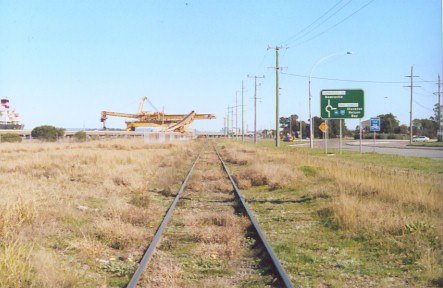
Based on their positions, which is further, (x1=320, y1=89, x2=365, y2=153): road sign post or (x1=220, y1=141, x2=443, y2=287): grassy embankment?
(x1=320, y1=89, x2=365, y2=153): road sign post

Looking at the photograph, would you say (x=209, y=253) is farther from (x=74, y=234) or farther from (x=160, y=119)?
(x=160, y=119)

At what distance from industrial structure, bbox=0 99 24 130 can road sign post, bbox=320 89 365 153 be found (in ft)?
352

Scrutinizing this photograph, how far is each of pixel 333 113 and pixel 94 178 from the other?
69.2ft

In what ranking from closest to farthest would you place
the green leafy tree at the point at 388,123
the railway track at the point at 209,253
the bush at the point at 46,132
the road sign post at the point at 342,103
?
the railway track at the point at 209,253 < the road sign post at the point at 342,103 < the bush at the point at 46,132 < the green leafy tree at the point at 388,123

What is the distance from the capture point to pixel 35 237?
9047mm

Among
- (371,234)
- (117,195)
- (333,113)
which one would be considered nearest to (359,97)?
(333,113)

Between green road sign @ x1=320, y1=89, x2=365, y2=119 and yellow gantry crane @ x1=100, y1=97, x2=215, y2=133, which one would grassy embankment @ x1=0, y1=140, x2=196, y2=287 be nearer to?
green road sign @ x1=320, y1=89, x2=365, y2=119

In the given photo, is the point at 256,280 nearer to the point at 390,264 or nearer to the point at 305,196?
the point at 390,264

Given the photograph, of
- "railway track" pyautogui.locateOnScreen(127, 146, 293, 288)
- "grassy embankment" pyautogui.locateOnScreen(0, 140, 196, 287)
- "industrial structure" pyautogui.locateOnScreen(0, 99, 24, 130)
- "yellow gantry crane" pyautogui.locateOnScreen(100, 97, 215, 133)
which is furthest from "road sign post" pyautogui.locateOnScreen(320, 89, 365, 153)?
"industrial structure" pyautogui.locateOnScreen(0, 99, 24, 130)

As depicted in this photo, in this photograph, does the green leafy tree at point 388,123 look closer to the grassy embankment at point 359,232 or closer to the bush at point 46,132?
the bush at point 46,132

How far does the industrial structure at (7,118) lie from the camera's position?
127588 millimetres

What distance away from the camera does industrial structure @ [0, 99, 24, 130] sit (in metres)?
128

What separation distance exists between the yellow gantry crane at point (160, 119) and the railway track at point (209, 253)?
90582 mm

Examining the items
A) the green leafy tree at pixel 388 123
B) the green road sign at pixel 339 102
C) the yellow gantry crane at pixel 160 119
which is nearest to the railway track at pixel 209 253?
the green road sign at pixel 339 102
